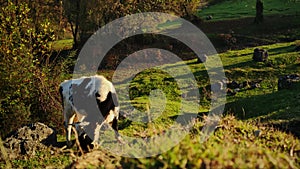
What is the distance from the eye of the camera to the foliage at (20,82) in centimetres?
1847

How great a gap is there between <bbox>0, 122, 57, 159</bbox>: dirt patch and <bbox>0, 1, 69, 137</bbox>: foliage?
9.10 ft

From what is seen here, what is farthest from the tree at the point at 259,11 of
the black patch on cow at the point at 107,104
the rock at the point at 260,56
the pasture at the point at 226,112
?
the black patch on cow at the point at 107,104

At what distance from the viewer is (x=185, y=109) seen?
22.6 meters

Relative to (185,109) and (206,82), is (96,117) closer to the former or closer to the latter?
(185,109)

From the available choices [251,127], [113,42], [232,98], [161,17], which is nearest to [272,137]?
[251,127]

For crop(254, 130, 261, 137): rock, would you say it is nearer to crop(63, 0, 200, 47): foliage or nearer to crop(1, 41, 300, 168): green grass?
crop(1, 41, 300, 168): green grass

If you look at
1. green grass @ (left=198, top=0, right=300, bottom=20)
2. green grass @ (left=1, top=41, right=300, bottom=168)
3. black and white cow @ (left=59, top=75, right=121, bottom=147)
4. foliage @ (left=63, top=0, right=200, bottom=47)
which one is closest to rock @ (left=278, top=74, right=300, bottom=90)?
green grass @ (left=1, top=41, right=300, bottom=168)

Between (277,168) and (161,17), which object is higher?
(161,17)

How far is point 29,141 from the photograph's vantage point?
1557 cm

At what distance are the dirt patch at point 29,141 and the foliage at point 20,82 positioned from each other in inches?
109

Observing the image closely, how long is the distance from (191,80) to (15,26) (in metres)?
13.5

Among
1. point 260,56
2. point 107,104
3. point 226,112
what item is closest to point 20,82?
point 107,104

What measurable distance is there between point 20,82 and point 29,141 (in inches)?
170

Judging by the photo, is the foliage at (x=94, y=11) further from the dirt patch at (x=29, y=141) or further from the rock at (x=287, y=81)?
the dirt patch at (x=29, y=141)
